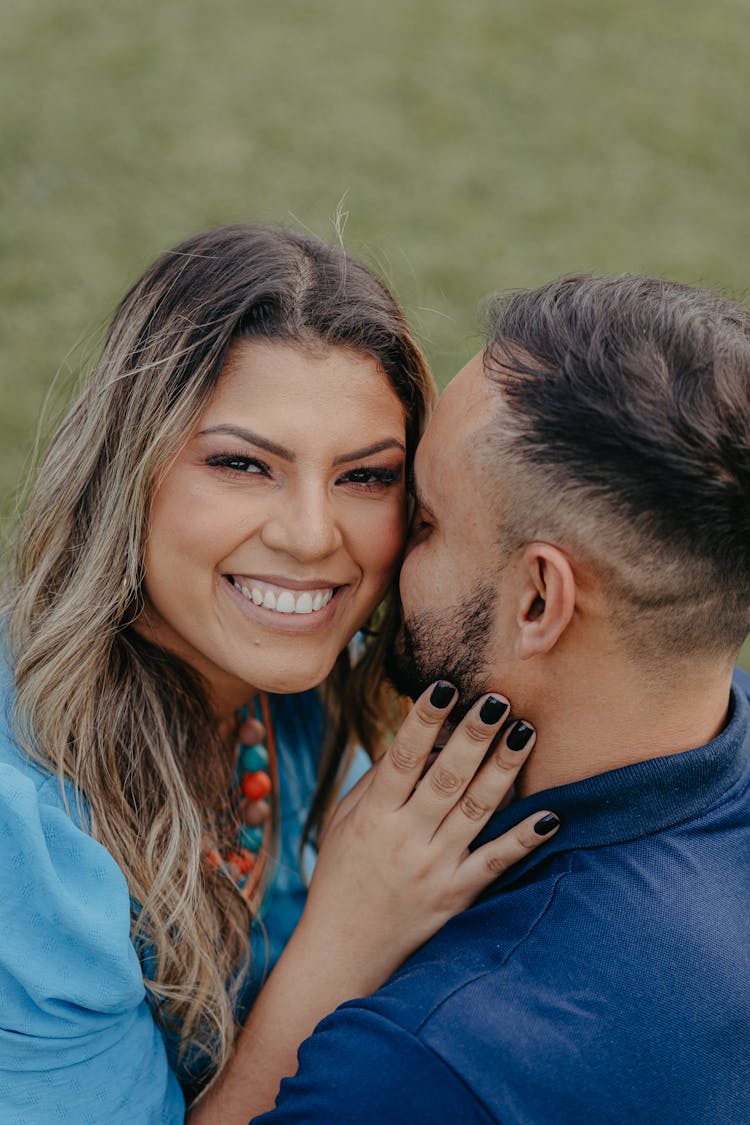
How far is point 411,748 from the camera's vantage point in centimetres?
283

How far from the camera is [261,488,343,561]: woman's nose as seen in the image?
2.78 metres

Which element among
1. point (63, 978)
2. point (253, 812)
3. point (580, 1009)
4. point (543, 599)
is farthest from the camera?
point (253, 812)

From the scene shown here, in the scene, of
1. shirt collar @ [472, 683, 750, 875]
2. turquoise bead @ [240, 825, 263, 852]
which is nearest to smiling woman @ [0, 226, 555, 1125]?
shirt collar @ [472, 683, 750, 875]

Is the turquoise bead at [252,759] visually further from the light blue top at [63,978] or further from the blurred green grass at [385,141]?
the blurred green grass at [385,141]

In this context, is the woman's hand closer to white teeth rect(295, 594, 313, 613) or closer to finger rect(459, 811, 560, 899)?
finger rect(459, 811, 560, 899)

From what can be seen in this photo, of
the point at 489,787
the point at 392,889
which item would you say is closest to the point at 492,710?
the point at 489,787

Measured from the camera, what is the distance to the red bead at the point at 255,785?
3457 mm

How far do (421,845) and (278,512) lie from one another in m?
0.85

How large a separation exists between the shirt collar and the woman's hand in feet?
0.53

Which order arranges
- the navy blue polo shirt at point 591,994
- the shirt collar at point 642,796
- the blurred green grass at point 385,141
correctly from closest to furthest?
the navy blue polo shirt at point 591,994, the shirt collar at point 642,796, the blurred green grass at point 385,141

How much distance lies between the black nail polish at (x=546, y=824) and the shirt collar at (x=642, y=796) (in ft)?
0.06

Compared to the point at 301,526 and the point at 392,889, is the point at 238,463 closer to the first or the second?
the point at 301,526

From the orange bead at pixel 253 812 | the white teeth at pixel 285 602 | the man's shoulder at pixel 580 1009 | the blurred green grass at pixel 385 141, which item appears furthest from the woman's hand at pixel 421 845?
the blurred green grass at pixel 385 141

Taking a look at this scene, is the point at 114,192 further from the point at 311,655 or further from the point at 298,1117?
the point at 298,1117
